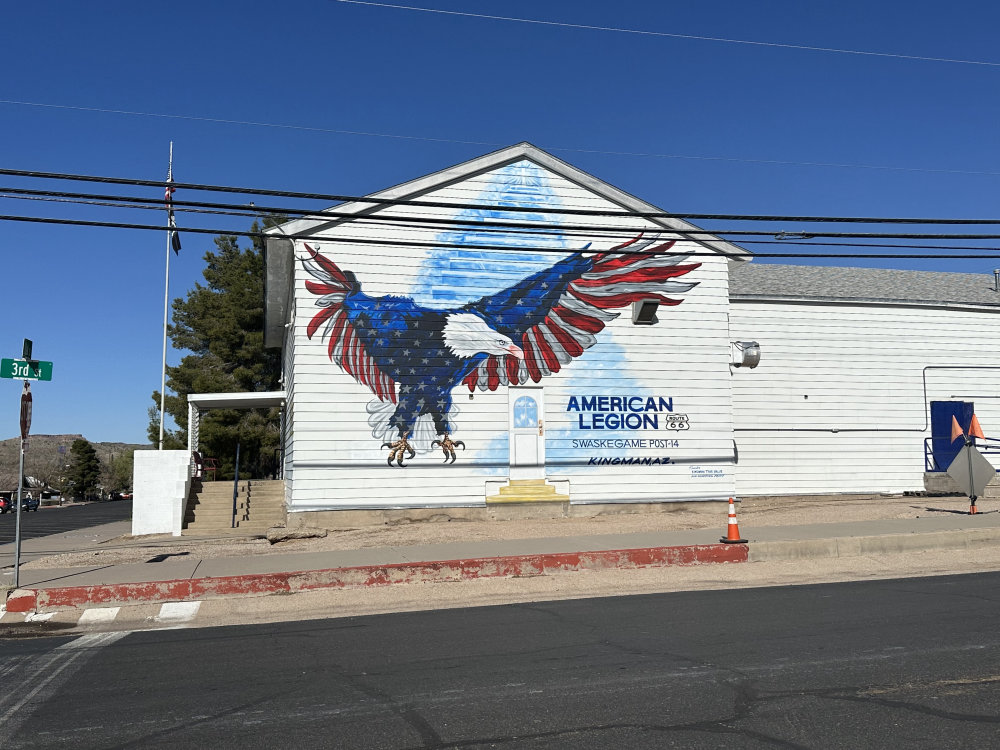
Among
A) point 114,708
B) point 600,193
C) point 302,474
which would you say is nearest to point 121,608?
point 114,708

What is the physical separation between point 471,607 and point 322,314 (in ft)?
32.9

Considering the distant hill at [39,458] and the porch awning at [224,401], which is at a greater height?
the porch awning at [224,401]

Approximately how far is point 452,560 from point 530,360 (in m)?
7.63

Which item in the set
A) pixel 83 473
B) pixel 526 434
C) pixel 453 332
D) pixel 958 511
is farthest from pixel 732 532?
pixel 83 473

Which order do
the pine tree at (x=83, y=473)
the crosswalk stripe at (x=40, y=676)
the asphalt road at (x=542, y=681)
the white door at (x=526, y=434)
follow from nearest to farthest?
the asphalt road at (x=542, y=681) < the crosswalk stripe at (x=40, y=676) < the white door at (x=526, y=434) < the pine tree at (x=83, y=473)

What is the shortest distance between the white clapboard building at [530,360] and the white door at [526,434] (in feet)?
0.12

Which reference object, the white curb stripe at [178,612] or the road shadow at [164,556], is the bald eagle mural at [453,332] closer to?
the road shadow at [164,556]

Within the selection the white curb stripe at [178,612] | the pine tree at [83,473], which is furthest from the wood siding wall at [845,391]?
the pine tree at [83,473]

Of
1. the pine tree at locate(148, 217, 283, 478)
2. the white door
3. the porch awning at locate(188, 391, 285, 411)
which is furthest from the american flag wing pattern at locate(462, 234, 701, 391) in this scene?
the pine tree at locate(148, 217, 283, 478)

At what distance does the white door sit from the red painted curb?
6.34 metres

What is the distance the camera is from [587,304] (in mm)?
19969

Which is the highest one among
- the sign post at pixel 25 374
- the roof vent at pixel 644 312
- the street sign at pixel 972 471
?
the roof vent at pixel 644 312

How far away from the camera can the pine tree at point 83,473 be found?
8500cm

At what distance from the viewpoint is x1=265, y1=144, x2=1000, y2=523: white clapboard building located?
1867 centimetres
